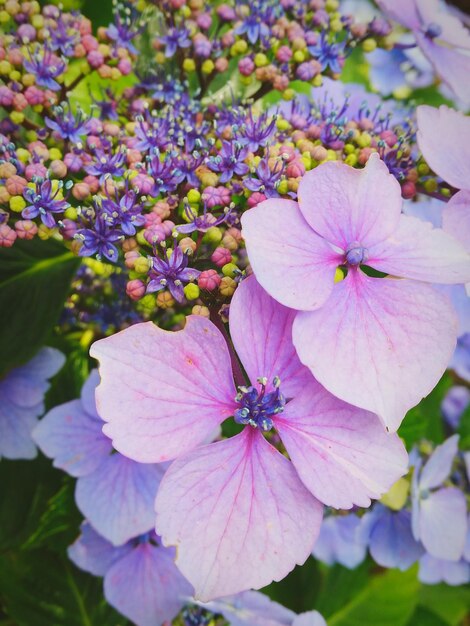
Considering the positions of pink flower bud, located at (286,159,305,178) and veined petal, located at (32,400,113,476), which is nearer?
pink flower bud, located at (286,159,305,178)

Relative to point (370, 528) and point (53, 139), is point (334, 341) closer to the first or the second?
point (53, 139)

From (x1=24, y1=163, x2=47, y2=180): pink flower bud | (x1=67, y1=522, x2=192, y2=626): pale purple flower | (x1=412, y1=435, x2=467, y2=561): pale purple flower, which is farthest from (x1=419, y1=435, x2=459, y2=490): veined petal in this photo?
(x1=24, y1=163, x2=47, y2=180): pink flower bud

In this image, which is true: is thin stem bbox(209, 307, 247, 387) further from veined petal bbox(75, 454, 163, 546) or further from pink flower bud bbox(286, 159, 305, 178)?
veined petal bbox(75, 454, 163, 546)

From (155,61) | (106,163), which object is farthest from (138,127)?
(155,61)

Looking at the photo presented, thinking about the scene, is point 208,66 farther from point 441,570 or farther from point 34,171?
point 441,570

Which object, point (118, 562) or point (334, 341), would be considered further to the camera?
point (118, 562)

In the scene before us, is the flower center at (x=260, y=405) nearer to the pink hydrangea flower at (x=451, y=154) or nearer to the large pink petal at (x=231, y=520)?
the large pink petal at (x=231, y=520)

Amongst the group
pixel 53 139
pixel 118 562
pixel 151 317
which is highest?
pixel 53 139

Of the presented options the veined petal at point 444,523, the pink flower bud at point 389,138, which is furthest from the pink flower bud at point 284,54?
the veined petal at point 444,523
